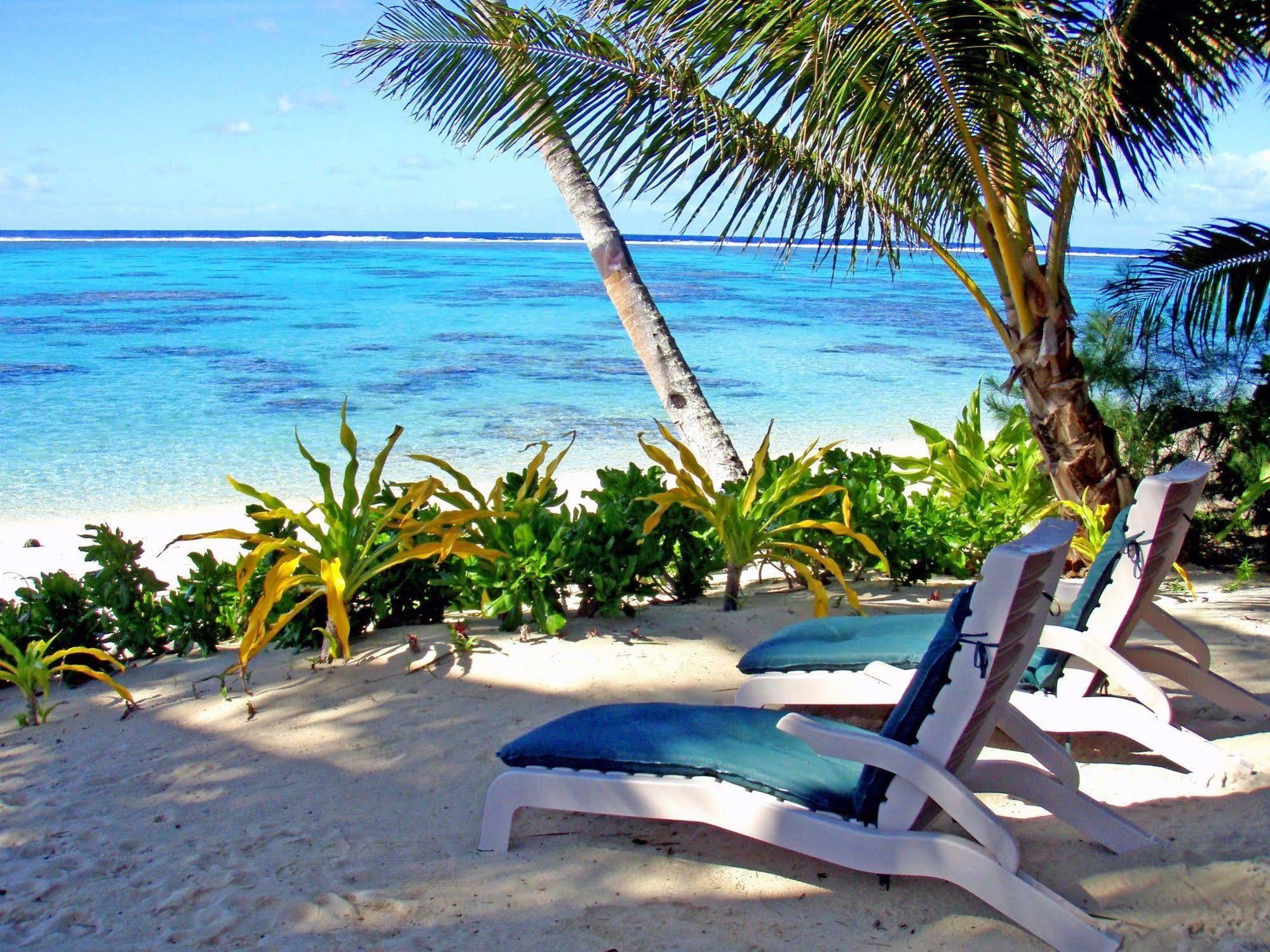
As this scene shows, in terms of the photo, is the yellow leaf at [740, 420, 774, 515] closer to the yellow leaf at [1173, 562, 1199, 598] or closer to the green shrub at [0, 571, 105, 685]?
the yellow leaf at [1173, 562, 1199, 598]

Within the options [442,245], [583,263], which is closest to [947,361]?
[583,263]

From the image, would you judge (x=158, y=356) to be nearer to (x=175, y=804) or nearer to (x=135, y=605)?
(x=135, y=605)

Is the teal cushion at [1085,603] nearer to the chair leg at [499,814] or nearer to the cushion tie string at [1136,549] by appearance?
the cushion tie string at [1136,549]

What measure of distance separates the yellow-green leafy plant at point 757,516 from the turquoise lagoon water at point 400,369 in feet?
9.91

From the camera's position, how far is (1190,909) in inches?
91.7

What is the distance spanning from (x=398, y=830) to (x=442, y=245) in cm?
6663

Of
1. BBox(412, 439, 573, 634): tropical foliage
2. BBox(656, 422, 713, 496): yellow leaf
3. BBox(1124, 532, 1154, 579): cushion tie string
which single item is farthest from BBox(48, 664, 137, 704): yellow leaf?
BBox(1124, 532, 1154, 579): cushion tie string

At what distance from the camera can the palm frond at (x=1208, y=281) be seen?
5.05 metres

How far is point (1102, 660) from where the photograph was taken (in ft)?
9.79

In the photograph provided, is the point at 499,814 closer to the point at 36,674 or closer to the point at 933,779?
the point at 933,779

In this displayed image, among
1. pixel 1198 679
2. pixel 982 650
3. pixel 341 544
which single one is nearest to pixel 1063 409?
pixel 1198 679

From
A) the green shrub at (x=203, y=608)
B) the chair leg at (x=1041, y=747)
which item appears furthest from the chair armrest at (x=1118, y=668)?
the green shrub at (x=203, y=608)

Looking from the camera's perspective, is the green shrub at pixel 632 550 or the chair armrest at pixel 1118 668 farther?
the green shrub at pixel 632 550

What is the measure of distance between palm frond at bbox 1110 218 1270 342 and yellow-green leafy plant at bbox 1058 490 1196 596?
98 cm
